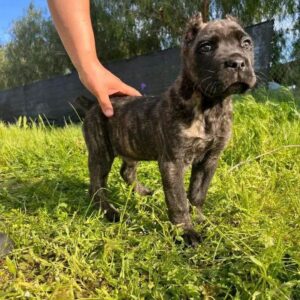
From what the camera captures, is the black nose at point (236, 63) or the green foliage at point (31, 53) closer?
the black nose at point (236, 63)

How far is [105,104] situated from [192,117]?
81cm

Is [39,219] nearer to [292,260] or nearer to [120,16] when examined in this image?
[292,260]

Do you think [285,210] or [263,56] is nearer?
[285,210]

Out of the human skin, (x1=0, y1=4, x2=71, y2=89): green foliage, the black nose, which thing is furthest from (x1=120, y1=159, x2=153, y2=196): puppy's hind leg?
(x1=0, y1=4, x2=71, y2=89): green foliage

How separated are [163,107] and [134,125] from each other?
406 millimetres

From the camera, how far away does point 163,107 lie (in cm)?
328

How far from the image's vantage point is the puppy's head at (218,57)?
108 inches

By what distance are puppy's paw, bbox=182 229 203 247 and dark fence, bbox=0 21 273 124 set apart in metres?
6.27

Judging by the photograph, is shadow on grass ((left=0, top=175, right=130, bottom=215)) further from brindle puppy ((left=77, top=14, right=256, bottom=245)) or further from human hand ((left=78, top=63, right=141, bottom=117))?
human hand ((left=78, top=63, right=141, bottom=117))

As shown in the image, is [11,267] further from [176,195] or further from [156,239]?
[176,195]

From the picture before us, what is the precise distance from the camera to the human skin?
330 cm

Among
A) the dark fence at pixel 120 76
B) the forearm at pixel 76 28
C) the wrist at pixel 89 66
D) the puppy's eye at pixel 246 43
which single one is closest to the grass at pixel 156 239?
the puppy's eye at pixel 246 43

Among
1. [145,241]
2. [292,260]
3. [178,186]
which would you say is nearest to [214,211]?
[178,186]

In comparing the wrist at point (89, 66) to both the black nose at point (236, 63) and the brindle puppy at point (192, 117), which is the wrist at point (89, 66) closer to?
the brindle puppy at point (192, 117)
